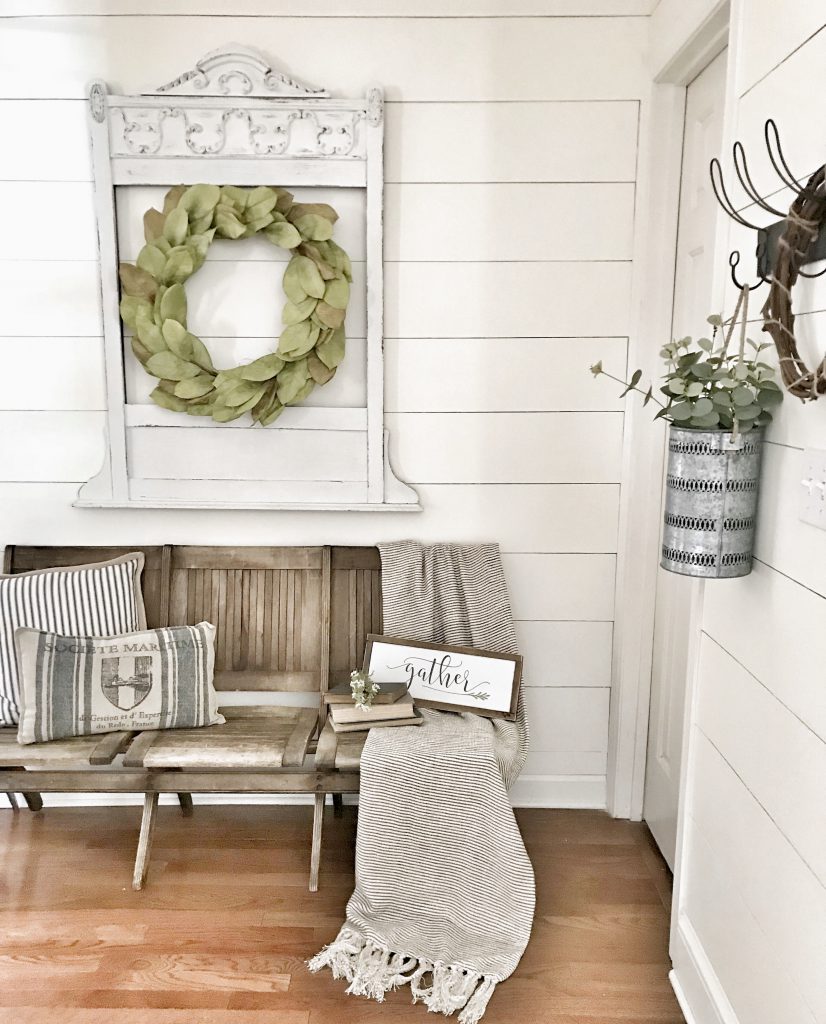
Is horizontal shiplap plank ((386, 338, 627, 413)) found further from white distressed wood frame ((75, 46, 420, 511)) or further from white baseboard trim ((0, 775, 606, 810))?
white baseboard trim ((0, 775, 606, 810))

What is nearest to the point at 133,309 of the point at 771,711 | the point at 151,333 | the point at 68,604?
the point at 151,333

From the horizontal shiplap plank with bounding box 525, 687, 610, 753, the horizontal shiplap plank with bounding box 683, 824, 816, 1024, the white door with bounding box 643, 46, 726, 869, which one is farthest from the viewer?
the horizontal shiplap plank with bounding box 525, 687, 610, 753

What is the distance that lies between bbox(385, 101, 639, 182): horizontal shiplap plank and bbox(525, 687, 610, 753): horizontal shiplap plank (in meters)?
1.58

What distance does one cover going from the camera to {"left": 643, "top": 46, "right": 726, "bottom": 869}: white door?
2068 millimetres

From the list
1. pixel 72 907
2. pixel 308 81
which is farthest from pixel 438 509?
pixel 72 907

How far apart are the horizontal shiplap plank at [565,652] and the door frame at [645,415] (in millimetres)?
44

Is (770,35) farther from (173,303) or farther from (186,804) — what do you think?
(186,804)

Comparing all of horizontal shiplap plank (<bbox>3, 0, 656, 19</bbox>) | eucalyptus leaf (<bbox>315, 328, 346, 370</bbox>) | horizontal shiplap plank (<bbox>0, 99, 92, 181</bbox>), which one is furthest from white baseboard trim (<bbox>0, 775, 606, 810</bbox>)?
horizontal shiplap plank (<bbox>3, 0, 656, 19</bbox>)

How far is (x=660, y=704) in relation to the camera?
2451mm

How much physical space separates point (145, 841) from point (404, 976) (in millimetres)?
813

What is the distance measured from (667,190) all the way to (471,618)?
1361mm

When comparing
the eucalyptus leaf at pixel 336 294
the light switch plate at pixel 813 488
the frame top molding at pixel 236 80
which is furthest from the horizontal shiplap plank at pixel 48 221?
the light switch plate at pixel 813 488

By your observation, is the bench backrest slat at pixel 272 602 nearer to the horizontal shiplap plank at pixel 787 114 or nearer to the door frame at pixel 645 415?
the door frame at pixel 645 415

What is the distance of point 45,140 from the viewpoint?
92.8 inches
